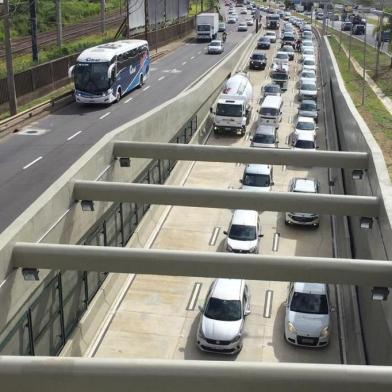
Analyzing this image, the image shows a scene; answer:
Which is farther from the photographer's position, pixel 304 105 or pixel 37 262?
pixel 304 105

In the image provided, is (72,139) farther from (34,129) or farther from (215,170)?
(215,170)

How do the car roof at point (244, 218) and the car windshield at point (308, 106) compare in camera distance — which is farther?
the car windshield at point (308, 106)

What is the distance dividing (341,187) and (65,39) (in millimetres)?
59204

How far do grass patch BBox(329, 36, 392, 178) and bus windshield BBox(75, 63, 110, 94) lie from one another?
821 inches

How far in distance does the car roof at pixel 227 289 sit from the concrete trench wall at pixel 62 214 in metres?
4.08

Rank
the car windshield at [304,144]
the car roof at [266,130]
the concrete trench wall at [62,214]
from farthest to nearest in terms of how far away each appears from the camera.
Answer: the car roof at [266,130]
the car windshield at [304,144]
the concrete trench wall at [62,214]

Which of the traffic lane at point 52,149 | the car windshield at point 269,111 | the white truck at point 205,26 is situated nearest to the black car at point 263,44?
the white truck at point 205,26

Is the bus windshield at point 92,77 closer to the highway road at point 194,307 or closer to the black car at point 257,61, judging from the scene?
the highway road at point 194,307

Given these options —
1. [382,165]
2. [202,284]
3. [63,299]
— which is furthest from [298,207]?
[63,299]

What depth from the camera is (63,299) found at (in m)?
19.0

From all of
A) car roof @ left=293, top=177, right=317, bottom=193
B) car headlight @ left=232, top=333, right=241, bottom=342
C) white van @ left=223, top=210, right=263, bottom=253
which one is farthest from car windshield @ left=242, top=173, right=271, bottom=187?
car headlight @ left=232, top=333, right=241, bottom=342

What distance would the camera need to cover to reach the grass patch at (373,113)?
4150 centimetres

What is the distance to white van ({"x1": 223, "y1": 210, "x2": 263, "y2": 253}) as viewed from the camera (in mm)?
28359

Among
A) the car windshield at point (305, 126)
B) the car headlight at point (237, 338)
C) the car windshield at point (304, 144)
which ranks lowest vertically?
the car headlight at point (237, 338)
